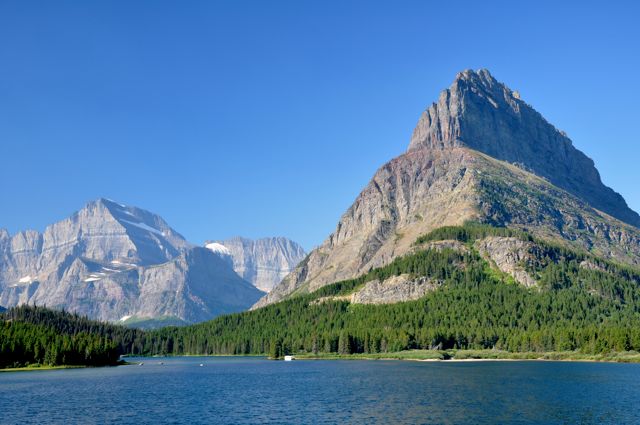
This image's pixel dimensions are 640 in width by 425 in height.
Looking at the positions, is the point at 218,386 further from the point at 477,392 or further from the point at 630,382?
the point at 630,382

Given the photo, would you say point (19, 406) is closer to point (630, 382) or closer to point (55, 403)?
point (55, 403)

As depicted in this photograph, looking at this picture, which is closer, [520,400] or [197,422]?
[197,422]

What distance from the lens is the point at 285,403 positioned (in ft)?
452

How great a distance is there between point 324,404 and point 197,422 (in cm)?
3085

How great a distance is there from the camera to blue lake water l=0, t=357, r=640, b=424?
115 metres

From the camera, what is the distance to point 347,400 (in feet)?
460

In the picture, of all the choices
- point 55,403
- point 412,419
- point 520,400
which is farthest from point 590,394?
point 55,403

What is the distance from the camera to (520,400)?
132 m

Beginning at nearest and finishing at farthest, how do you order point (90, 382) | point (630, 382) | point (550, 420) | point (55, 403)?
point (550, 420), point (55, 403), point (630, 382), point (90, 382)

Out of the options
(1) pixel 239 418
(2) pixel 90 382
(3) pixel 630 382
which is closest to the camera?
(1) pixel 239 418

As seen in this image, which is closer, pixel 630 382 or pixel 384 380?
pixel 630 382

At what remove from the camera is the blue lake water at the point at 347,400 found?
115 meters

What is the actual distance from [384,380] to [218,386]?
4748 cm

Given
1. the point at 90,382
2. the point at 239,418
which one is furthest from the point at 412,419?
the point at 90,382
